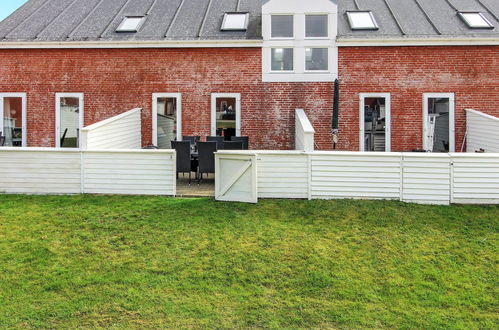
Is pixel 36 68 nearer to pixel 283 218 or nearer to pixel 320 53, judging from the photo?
pixel 320 53

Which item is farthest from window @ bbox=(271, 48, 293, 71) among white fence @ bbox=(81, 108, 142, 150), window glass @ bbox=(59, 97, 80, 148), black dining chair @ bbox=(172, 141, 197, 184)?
window glass @ bbox=(59, 97, 80, 148)

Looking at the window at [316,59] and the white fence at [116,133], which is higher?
the window at [316,59]

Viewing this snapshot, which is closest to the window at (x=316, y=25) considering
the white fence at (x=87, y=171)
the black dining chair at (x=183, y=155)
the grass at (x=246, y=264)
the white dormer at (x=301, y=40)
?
the white dormer at (x=301, y=40)

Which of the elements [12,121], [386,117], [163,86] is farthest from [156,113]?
[386,117]

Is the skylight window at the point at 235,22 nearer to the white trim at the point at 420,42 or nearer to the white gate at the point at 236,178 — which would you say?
the white trim at the point at 420,42

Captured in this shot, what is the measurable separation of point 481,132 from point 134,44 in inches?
427

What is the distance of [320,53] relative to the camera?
42.2ft

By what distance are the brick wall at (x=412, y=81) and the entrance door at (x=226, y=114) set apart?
10.9ft

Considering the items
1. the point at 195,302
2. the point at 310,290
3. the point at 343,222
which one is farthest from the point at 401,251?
the point at 195,302

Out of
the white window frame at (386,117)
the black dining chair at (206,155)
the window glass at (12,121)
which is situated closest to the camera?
the black dining chair at (206,155)

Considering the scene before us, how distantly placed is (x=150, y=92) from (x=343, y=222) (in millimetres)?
8403

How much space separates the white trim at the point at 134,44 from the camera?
12.9 metres

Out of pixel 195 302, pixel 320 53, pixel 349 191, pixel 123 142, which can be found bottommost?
pixel 195 302

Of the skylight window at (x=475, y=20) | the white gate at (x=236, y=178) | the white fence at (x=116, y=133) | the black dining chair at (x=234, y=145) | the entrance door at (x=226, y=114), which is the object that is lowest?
the white gate at (x=236, y=178)
